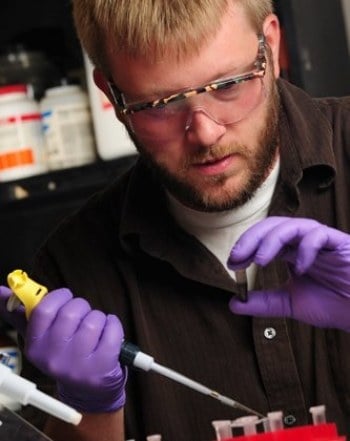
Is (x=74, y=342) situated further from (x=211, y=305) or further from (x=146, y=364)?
(x=211, y=305)

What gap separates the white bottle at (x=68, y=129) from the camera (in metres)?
1.94

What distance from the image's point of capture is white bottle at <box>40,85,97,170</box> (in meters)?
1.94

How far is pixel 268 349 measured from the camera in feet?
4.43

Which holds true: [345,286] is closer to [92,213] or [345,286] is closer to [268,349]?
[268,349]

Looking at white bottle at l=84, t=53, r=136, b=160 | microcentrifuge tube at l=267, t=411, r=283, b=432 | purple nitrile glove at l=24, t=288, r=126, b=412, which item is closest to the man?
purple nitrile glove at l=24, t=288, r=126, b=412

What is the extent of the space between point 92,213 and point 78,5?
14.5 inches

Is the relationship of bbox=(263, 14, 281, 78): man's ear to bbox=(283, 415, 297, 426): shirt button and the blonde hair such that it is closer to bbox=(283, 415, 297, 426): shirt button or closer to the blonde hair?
the blonde hair

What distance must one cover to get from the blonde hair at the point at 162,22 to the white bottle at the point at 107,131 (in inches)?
22.1

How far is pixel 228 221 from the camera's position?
4.63 feet

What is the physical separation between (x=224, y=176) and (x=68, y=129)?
73cm

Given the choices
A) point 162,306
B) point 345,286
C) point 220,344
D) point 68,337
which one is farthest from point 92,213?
point 345,286

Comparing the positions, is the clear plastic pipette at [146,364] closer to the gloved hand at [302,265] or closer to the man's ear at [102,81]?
the gloved hand at [302,265]

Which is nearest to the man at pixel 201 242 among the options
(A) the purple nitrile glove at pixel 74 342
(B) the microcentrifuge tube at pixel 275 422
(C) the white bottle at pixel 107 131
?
(A) the purple nitrile glove at pixel 74 342

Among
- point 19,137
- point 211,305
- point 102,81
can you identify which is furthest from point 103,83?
point 19,137
